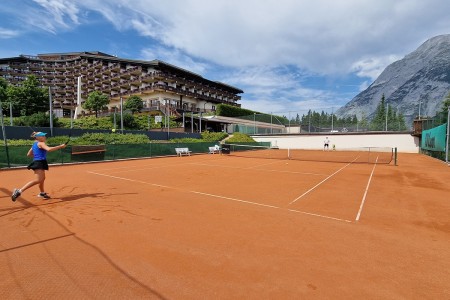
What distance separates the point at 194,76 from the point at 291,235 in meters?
66.1

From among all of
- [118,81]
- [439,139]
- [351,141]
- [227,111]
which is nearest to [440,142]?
[439,139]

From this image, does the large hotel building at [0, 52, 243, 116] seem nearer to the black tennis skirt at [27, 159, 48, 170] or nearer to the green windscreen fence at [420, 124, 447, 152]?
the green windscreen fence at [420, 124, 447, 152]

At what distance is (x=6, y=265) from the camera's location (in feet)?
11.7

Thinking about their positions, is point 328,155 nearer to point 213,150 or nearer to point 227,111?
point 213,150

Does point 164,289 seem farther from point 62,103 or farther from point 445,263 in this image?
point 62,103

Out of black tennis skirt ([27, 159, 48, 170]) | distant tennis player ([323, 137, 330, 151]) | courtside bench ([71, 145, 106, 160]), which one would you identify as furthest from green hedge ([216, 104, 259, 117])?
black tennis skirt ([27, 159, 48, 170])

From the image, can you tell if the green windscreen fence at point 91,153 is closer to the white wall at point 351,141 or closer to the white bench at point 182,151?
the white bench at point 182,151

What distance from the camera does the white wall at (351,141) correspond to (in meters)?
33.8

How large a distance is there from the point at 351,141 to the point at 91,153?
3393cm

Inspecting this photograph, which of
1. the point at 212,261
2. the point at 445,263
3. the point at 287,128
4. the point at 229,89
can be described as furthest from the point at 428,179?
the point at 229,89

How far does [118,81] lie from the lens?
2542 inches

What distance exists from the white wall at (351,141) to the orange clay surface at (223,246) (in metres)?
31.0

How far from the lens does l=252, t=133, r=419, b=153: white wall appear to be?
33.8 metres

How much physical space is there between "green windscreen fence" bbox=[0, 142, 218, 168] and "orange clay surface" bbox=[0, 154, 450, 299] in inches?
358
